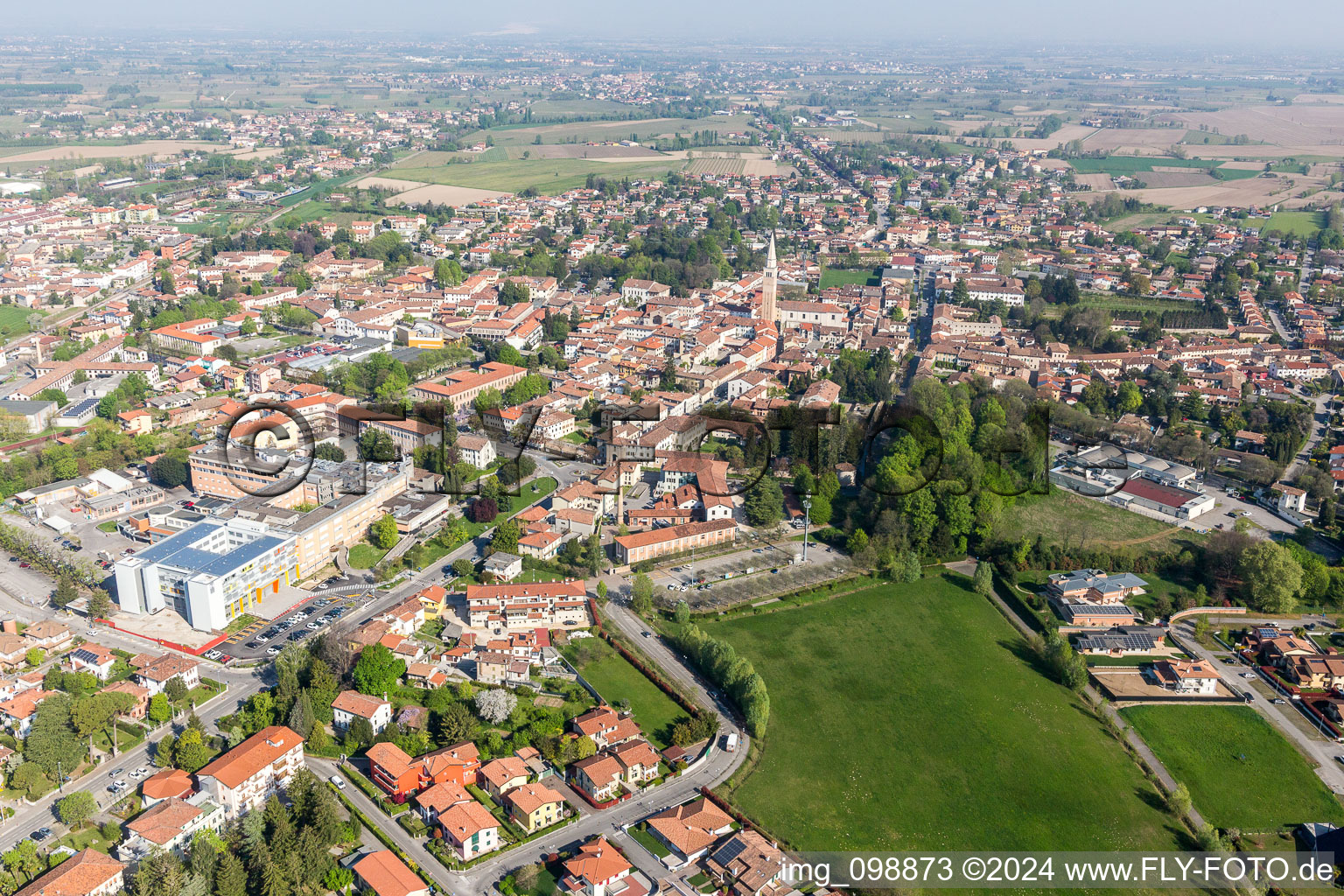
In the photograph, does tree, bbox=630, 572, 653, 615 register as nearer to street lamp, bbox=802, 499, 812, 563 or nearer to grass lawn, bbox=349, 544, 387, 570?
street lamp, bbox=802, 499, 812, 563

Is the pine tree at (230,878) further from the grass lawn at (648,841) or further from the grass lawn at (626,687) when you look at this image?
the grass lawn at (626,687)

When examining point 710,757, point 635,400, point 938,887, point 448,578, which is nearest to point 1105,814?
point 938,887

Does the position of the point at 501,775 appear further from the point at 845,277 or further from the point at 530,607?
the point at 845,277

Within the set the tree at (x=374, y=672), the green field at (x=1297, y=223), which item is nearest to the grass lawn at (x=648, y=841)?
the tree at (x=374, y=672)

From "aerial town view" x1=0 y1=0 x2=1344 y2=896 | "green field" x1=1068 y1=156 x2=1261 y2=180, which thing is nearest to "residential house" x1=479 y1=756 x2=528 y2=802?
"aerial town view" x1=0 y1=0 x2=1344 y2=896

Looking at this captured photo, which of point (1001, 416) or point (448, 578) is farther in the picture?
point (1001, 416)

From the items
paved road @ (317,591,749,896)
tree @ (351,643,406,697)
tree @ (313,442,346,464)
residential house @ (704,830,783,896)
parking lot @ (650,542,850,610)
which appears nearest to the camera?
residential house @ (704,830,783,896)

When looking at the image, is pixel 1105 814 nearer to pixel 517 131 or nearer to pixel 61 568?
pixel 61 568
